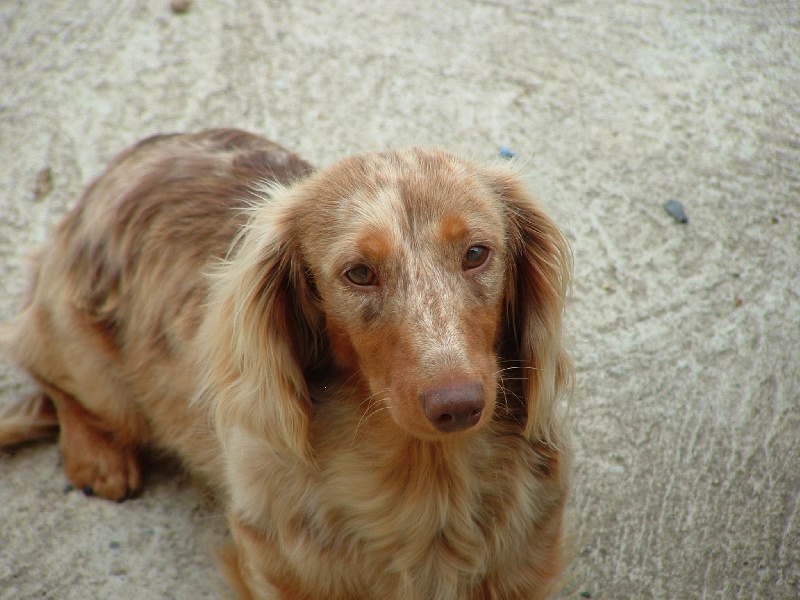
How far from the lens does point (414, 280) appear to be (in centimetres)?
211

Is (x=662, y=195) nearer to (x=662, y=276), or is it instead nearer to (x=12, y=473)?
(x=662, y=276)

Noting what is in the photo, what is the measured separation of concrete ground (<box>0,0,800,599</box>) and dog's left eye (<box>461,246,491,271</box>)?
1.50ft

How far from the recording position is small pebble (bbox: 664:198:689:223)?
156 inches

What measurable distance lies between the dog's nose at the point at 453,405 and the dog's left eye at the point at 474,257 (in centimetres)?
38

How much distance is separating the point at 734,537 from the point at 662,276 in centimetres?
125

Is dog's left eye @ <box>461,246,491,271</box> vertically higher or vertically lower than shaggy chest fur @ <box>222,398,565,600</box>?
higher

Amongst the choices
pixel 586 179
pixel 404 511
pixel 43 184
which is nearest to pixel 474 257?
pixel 404 511

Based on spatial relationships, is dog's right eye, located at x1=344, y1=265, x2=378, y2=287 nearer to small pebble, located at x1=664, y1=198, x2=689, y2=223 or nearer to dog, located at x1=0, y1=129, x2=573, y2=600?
dog, located at x1=0, y1=129, x2=573, y2=600

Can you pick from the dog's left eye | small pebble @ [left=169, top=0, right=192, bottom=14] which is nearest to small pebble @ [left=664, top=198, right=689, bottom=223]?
the dog's left eye

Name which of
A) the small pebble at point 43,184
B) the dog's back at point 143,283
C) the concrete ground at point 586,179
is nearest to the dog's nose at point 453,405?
the concrete ground at point 586,179

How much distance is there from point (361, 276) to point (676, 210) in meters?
2.32

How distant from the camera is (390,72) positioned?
470cm

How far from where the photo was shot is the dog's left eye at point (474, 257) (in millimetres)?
2197

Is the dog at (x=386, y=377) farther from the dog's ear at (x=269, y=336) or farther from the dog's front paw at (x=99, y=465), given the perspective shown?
the dog's front paw at (x=99, y=465)
